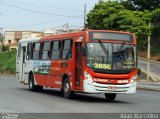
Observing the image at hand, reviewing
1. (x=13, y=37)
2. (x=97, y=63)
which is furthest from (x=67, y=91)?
(x=13, y=37)

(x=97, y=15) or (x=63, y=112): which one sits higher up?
(x=97, y=15)

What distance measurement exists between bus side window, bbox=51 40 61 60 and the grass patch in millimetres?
43773

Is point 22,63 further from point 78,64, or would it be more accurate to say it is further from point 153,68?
point 153,68

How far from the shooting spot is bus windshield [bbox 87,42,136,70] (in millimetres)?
20094

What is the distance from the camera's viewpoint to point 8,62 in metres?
71.1

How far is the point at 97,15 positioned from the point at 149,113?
114 ft

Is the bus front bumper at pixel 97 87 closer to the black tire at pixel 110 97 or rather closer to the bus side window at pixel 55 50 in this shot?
the black tire at pixel 110 97

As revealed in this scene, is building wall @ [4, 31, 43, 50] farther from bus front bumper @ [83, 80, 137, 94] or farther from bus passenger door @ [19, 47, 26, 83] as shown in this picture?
bus front bumper @ [83, 80, 137, 94]

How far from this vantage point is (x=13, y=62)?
7025cm

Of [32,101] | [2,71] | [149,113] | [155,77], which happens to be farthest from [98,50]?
[2,71]

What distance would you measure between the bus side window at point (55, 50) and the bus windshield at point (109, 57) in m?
3.17

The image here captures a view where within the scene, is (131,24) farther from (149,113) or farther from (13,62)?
(149,113)

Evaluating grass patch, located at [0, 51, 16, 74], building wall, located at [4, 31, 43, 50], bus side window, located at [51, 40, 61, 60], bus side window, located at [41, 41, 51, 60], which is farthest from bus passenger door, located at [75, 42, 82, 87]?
building wall, located at [4, 31, 43, 50]

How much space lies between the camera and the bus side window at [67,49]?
2170 cm
